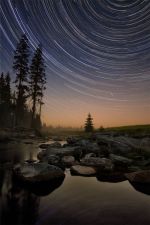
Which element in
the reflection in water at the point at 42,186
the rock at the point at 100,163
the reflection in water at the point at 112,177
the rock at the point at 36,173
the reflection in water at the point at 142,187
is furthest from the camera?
the rock at the point at 100,163

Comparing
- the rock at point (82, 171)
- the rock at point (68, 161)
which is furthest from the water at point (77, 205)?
the rock at point (68, 161)

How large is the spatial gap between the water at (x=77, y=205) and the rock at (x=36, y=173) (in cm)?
43

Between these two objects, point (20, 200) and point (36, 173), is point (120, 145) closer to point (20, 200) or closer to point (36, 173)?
point (36, 173)

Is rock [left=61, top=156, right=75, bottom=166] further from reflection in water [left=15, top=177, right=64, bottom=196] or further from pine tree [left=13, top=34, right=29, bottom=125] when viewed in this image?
pine tree [left=13, top=34, right=29, bottom=125]

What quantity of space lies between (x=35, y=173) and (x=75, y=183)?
1467mm

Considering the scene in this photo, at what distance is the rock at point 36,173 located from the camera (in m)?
6.97

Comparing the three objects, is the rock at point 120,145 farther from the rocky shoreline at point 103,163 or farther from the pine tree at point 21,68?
the pine tree at point 21,68

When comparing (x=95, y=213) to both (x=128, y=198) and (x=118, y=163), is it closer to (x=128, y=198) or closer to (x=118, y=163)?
(x=128, y=198)

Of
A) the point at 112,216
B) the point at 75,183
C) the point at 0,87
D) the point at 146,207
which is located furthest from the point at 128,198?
the point at 0,87

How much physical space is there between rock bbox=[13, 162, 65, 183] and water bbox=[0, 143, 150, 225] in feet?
1.40

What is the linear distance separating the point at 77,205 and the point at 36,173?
229cm

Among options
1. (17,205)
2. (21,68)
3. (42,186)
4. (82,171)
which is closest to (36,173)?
(42,186)

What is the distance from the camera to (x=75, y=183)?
23.7 feet

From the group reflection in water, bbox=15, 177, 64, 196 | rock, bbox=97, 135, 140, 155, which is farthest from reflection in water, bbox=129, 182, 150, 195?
rock, bbox=97, 135, 140, 155
